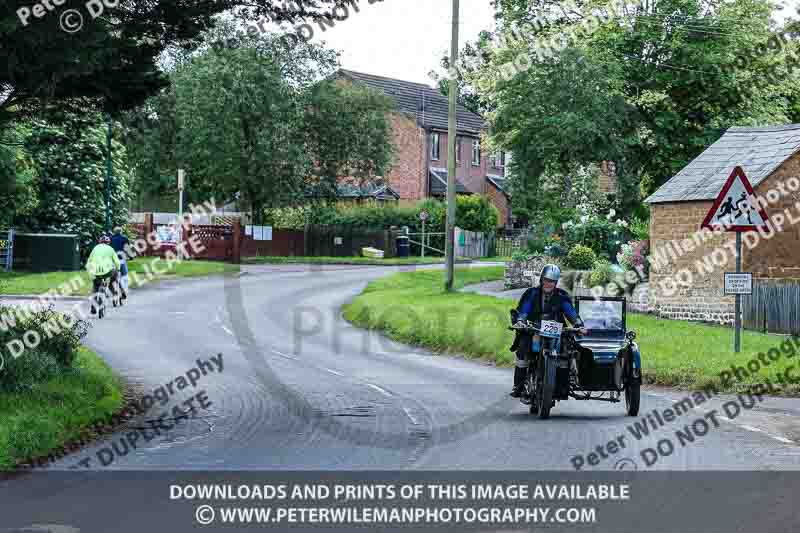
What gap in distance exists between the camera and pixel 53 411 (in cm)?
1303

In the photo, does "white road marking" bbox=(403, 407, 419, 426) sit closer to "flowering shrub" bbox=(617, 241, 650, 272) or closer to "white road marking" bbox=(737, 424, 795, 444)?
"white road marking" bbox=(737, 424, 795, 444)

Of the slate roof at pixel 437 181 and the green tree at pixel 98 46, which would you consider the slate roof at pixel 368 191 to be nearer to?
the slate roof at pixel 437 181

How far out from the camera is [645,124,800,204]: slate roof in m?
26.8

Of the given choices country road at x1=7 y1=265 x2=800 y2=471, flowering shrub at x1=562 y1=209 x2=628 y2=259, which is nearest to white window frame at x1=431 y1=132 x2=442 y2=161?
flowering shrub at x1=562 y1=209 x2=628 y2=259

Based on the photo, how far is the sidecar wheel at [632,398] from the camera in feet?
45.2

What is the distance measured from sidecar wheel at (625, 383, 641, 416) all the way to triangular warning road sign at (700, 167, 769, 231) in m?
5.43

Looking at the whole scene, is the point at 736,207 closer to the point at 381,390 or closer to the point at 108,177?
the point at 381,390

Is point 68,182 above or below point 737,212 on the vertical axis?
above

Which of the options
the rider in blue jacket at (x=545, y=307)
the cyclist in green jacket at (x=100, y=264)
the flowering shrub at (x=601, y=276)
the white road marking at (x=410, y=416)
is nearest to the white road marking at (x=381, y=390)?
the white road marking at (x=410, y=416)

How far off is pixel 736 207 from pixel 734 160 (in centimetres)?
1095

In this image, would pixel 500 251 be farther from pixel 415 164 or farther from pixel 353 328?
pixel 353 328

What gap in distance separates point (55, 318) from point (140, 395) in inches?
86.8

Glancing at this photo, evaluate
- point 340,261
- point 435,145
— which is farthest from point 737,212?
point 435,145

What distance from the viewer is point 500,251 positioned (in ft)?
216
